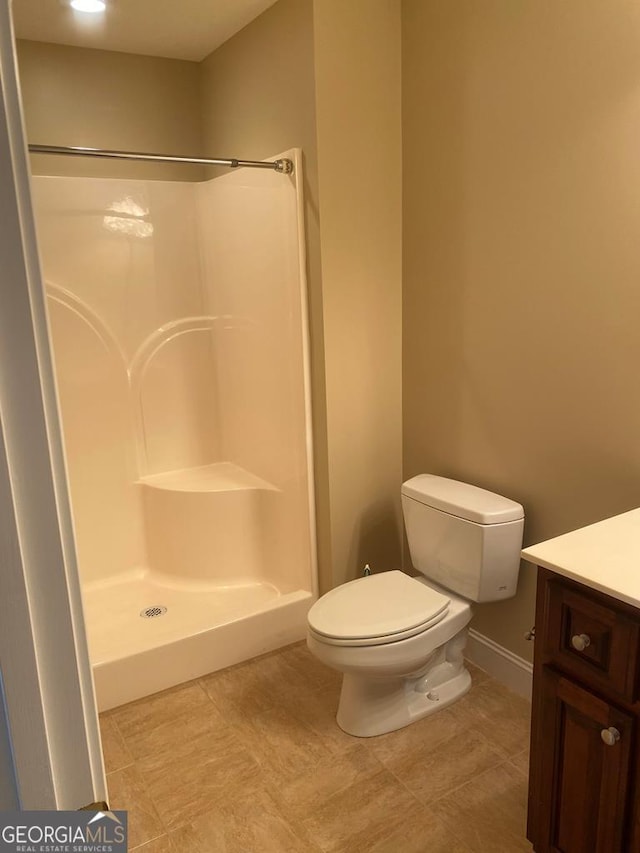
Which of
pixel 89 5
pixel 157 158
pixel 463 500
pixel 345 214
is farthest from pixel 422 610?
pixel 89 5

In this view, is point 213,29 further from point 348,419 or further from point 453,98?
→ point 348,419

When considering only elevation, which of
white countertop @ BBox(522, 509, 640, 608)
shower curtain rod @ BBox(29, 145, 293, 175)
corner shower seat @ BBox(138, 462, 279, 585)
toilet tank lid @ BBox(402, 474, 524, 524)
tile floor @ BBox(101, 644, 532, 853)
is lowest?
tile floor @ BBox(101, 644, 532, 853)

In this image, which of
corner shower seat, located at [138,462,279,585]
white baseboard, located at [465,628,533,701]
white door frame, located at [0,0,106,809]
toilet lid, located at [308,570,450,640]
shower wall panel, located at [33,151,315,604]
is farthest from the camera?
corner shower seat, located at [138,462,279,585]

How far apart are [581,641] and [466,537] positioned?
30.6 inches

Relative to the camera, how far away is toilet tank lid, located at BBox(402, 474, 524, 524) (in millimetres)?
2070

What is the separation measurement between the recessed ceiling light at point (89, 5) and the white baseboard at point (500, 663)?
2.70 m

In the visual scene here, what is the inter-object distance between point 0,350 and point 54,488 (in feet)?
0.43

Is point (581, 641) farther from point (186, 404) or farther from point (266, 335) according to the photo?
point (186, 404)

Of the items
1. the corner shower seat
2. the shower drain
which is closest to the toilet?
the corner shower seat

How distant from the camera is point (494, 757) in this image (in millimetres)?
2014

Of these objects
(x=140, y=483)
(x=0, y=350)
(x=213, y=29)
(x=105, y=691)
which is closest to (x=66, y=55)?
(x=213, y=29)

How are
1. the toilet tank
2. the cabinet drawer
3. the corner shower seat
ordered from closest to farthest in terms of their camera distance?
the cabinet drawer, the toilet tank, the corner shower seat

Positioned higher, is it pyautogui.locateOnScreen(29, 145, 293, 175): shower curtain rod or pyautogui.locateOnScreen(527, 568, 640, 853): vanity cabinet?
pyautogui.locateOnScreen(29, 145, 293, 175): shower curtain rod

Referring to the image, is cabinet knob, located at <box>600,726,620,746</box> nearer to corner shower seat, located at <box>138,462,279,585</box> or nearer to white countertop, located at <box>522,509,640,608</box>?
white countertop, located at <box>522,509,640,608</box>
